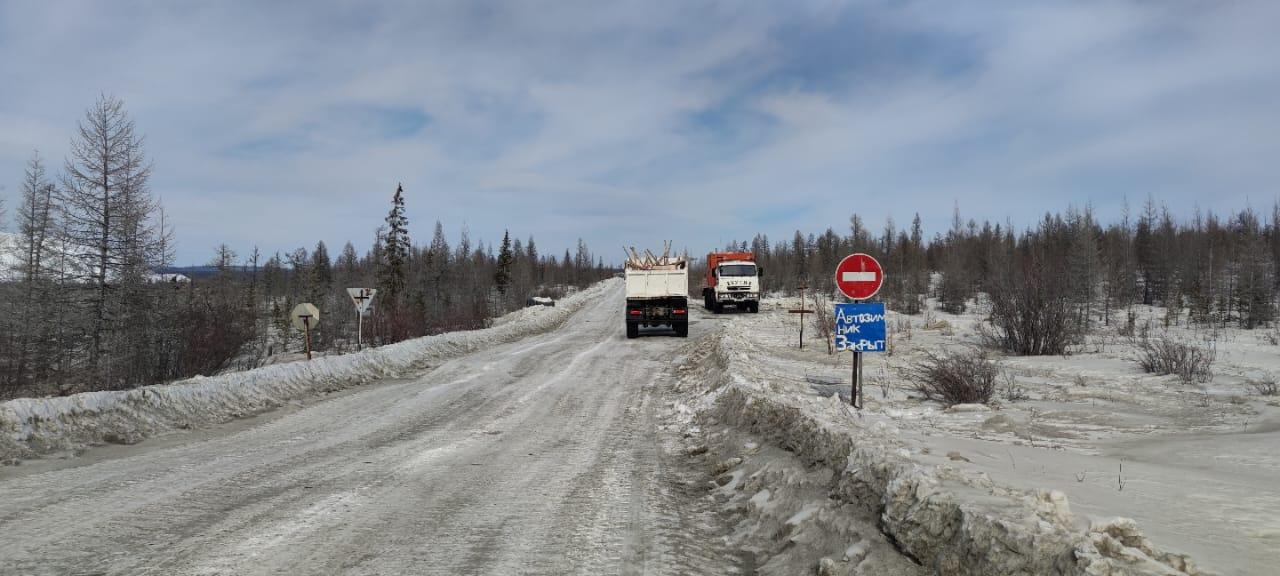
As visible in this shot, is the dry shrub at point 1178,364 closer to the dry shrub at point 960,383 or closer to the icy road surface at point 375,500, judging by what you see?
the dry shrub at point 960,383

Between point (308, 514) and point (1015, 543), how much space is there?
17.3 feet

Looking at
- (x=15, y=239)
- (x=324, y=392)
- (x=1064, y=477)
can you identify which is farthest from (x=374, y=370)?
(x=15, y=239)

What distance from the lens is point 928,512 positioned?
388cm

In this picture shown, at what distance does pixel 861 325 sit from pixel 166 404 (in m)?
10.6

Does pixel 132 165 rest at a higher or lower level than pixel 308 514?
higher

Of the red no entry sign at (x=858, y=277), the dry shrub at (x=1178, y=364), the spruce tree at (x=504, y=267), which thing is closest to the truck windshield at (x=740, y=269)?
the dry shrub at (x=1178, y=364)

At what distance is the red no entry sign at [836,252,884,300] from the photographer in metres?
9.61

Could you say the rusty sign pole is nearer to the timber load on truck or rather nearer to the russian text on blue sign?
the russian text on blue sign

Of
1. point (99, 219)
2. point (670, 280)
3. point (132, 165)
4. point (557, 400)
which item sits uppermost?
point (132, 165)

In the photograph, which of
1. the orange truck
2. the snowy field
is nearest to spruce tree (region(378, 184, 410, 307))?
the orange truck

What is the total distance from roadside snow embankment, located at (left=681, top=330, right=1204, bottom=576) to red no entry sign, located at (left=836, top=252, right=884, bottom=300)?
8.88ft

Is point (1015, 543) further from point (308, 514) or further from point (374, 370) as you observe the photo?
point (374, 370)

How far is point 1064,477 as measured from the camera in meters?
5.14

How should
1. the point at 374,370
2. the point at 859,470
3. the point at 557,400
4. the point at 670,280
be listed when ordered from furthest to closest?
1. the point at 670,280
2. the point at 374,370
3. the point at 557,400
4. the point at 859,470
